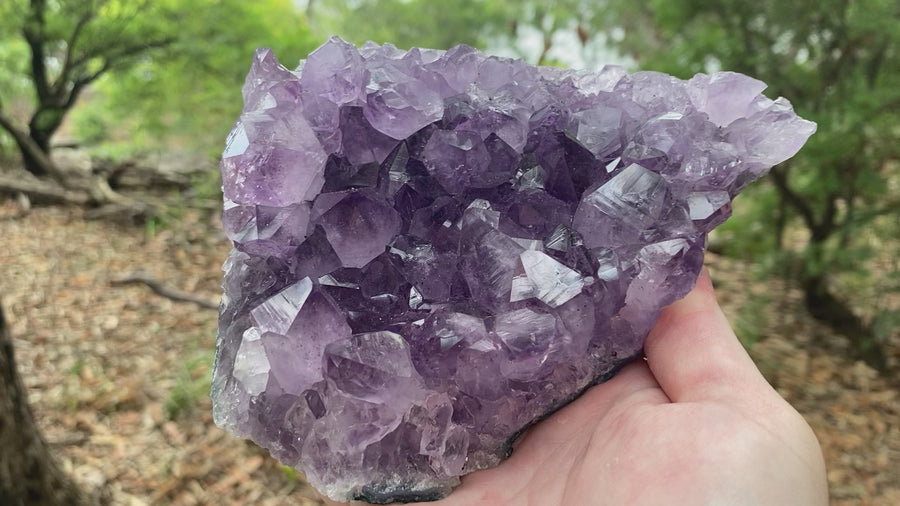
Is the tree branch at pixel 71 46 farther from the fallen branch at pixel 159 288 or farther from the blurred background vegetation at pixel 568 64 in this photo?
the fallen branch at pixel 159 288

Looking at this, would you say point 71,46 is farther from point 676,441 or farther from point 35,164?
point 676,441

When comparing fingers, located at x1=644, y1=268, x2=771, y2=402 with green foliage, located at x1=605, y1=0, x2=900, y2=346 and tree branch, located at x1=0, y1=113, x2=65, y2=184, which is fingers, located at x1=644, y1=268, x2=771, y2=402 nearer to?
green foliage, located at x1=605, y1=0, x2=900, y2=346

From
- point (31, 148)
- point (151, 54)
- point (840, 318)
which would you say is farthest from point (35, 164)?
point (840, 318)

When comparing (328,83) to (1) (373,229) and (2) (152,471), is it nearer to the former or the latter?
(1) (373,229)

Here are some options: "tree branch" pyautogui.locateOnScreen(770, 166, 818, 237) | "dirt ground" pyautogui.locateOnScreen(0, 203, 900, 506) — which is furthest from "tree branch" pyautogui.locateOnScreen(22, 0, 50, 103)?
"tree branch" pyautogui.locateOnScreen(770, 166, 818, 237)

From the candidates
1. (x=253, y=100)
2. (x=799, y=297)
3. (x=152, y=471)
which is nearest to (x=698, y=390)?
(x=253, y=100)
